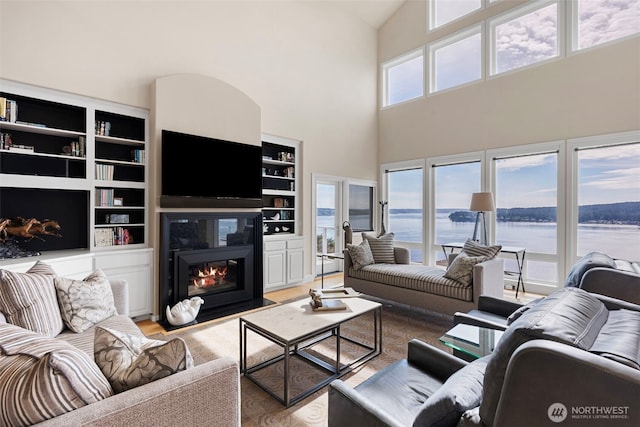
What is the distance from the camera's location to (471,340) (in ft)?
6.44

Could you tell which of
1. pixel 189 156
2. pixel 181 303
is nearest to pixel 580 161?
pixel 189 156

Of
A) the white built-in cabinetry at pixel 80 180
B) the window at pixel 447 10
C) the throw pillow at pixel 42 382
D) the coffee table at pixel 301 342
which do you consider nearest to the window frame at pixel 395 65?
the window at pixel 447 10

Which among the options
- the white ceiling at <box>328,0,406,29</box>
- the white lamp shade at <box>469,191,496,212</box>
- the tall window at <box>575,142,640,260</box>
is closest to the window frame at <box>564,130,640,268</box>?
the tall window at <box>575,142,640,260</box>

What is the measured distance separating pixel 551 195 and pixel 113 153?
6.40m

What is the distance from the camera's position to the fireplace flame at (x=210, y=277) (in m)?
4.20

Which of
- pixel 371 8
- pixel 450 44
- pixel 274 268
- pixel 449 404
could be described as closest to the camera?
pixel 449 404

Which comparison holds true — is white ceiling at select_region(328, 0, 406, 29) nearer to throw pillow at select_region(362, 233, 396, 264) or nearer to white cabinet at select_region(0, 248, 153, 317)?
throw pillow at select_region(362, 233, 396, 264)

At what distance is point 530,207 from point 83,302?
599 centimetres

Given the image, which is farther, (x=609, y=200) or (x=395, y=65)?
(x=395, y=65)

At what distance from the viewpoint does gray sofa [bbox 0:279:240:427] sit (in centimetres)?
100

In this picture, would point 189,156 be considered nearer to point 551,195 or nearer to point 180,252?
point 180,252

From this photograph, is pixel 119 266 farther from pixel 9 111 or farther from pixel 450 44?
pixel 450 44

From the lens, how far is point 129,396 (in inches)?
42.4

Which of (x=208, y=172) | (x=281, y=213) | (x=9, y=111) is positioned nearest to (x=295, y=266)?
(x=281, y=213)
